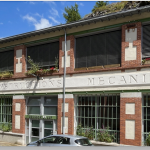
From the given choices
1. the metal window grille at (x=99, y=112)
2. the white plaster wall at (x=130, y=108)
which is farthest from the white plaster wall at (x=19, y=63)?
the white plaster wall at (x=130, y=108)

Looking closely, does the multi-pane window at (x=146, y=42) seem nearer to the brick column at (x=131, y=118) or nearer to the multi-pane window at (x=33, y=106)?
the brick column at (x=131, y=118)

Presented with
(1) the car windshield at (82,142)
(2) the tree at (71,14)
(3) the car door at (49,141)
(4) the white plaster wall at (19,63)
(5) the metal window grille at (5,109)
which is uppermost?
(2) the tree at (71,14)

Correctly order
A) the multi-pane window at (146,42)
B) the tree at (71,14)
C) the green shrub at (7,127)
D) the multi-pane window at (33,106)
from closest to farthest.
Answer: the multi-pane window at (146,42) → the multi-pane window at (33,106) → the green shrub at (7,127) → the tree at (71,14)

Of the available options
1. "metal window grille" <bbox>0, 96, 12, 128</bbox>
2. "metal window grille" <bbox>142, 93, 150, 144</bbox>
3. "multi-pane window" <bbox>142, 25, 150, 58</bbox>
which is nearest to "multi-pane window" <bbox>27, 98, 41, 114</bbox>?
"metal window grille" <bbox>0, 96, 12, 128</bbox>

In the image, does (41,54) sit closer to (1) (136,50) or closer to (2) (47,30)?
(2) (47,30)

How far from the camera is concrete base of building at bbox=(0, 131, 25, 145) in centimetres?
1666

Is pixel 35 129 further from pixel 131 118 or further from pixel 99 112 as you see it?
pixel 131 118

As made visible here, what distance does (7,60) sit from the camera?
61.7ft

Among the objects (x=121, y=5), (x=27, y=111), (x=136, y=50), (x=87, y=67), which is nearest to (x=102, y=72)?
(x=87, y=67)

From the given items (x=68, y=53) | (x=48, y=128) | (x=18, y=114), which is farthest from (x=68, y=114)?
(x=18, y=114)

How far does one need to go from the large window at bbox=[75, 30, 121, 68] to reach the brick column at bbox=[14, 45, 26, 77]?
185 inches

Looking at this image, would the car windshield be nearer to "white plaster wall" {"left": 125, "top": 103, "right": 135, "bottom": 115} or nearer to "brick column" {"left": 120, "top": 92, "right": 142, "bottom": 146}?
"brick column" {"left": 120, "top": 92, "right": 142, "bottom": 146}

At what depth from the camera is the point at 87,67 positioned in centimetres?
1446

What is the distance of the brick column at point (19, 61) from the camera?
17.3 m
